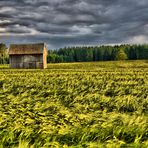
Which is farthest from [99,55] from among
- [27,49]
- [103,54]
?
[27,49]

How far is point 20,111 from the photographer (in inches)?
323

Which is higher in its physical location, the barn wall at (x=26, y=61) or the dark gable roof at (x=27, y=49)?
the dark gable roof at (x=27, y=49)

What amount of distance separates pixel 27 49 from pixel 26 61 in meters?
2.66

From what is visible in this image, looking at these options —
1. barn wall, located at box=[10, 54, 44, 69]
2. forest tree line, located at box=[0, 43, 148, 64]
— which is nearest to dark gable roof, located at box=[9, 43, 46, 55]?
barn wall, located at box=[10, 54, 44, 69]

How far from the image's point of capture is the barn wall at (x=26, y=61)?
73.7 meters

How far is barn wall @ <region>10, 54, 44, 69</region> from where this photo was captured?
73688 mm

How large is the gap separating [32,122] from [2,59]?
534 ft

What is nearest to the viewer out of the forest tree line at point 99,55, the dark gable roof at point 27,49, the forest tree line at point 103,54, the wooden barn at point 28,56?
the wooden barn at point 28,56

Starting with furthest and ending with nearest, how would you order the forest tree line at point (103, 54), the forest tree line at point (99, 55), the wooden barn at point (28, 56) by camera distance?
the forest tree line at point (103, 54) < the forest tree line at point (99, 55) < the wooden barn at point (28, 56)

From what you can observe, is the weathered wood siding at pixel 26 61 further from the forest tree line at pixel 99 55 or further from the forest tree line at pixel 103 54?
the forest tree line at pixel 103 54

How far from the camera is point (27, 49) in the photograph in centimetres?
7475

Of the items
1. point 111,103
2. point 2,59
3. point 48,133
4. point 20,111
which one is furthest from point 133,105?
point 2,59

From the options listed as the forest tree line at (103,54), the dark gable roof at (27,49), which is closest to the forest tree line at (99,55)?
the forest tree line at (103,54)

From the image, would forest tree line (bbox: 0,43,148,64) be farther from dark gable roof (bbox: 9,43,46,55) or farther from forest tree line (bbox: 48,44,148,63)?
dark gable roof (bbox: 9,43,46,55)
